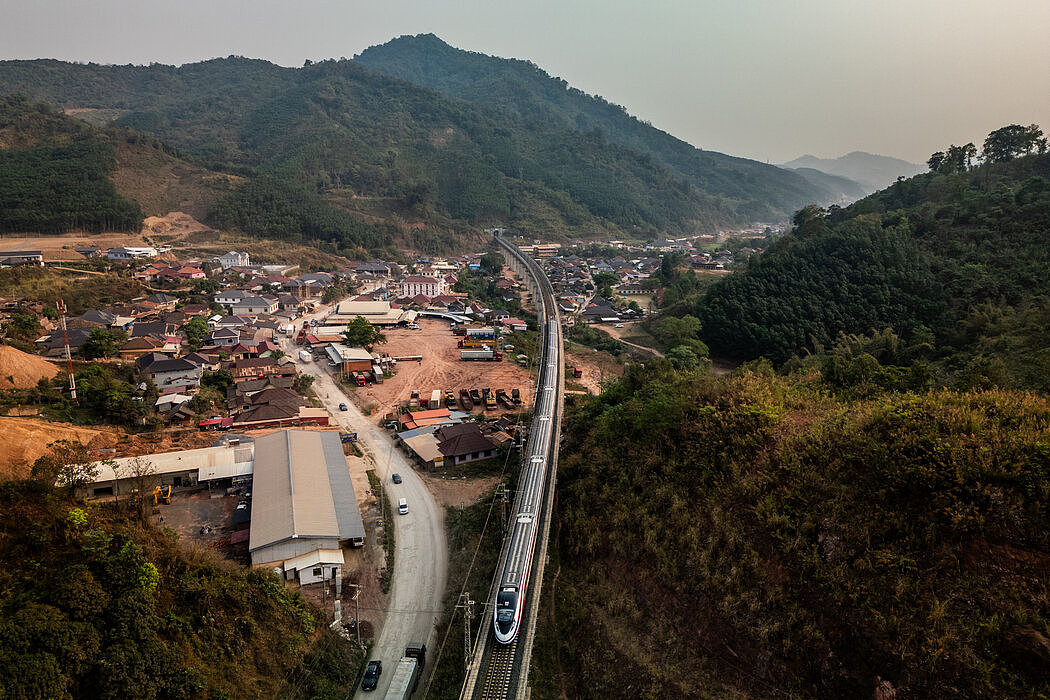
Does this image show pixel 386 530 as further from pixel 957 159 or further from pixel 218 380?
pixel 957 159

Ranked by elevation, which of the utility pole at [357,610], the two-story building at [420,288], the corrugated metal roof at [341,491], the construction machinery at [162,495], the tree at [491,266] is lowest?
the utility pole at [357,610]

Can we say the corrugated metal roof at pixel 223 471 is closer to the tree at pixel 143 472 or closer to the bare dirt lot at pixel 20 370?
the tree at pixel 143 472

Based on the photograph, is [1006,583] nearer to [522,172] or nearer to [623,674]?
[623,674]

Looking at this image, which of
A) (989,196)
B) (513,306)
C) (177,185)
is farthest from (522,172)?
(989,196)

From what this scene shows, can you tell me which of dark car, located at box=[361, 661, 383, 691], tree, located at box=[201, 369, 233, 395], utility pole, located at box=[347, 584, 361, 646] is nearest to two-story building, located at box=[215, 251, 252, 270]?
tree, located at box=[201, 369, 233, 395]

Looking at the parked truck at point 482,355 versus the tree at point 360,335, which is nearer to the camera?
the parked truck at point 482,355

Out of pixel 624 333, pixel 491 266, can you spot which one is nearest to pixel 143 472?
pixel 624 333

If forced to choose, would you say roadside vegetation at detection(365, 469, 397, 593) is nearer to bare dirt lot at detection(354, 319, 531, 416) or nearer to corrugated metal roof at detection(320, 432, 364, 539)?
corrugated metal roof at detection(320, 432, 364, 539)

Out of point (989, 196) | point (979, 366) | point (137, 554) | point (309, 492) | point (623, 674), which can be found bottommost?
point (623, 674)

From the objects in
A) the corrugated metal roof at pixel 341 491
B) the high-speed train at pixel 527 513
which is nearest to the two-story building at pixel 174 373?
the corrugated metal roof at pixel 341 491
